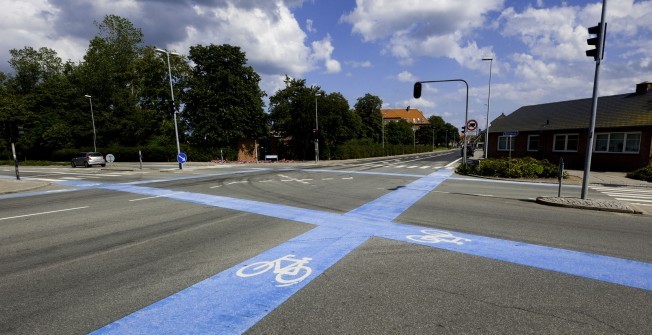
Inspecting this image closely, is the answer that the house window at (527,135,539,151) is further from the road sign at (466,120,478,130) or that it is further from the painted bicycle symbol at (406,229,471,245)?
the painted bicycle symbol at (406,229,471,245)

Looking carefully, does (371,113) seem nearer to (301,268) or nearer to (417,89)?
(417,89)

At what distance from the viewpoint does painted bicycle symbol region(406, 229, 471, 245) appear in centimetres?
590

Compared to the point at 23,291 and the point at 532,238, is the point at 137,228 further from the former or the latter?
the point at 532,238

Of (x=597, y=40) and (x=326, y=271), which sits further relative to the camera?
(x=597, y=40)

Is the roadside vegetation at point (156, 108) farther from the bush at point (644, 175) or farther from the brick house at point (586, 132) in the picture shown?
the bush at point (644, 175)

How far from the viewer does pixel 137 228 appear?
694 centimetres

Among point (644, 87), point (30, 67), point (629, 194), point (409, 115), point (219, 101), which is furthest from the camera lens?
point (409, 115)

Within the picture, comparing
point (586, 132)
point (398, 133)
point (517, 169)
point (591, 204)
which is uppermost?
point (398, 133)

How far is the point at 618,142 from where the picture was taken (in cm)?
2181

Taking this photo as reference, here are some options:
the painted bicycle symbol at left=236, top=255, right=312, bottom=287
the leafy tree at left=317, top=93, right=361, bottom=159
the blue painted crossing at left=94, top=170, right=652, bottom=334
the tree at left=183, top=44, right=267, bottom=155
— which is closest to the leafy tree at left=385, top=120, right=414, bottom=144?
the leafy tree at left=317, top=93, right=361, bottom=159

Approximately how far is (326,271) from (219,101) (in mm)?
35408

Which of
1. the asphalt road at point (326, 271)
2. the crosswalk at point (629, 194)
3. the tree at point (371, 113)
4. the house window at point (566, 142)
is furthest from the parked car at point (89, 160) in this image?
the tree at point (371, 113)

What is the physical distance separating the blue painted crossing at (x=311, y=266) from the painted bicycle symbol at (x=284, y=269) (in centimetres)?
5

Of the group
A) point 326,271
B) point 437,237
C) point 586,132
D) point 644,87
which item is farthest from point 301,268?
point 644,87
